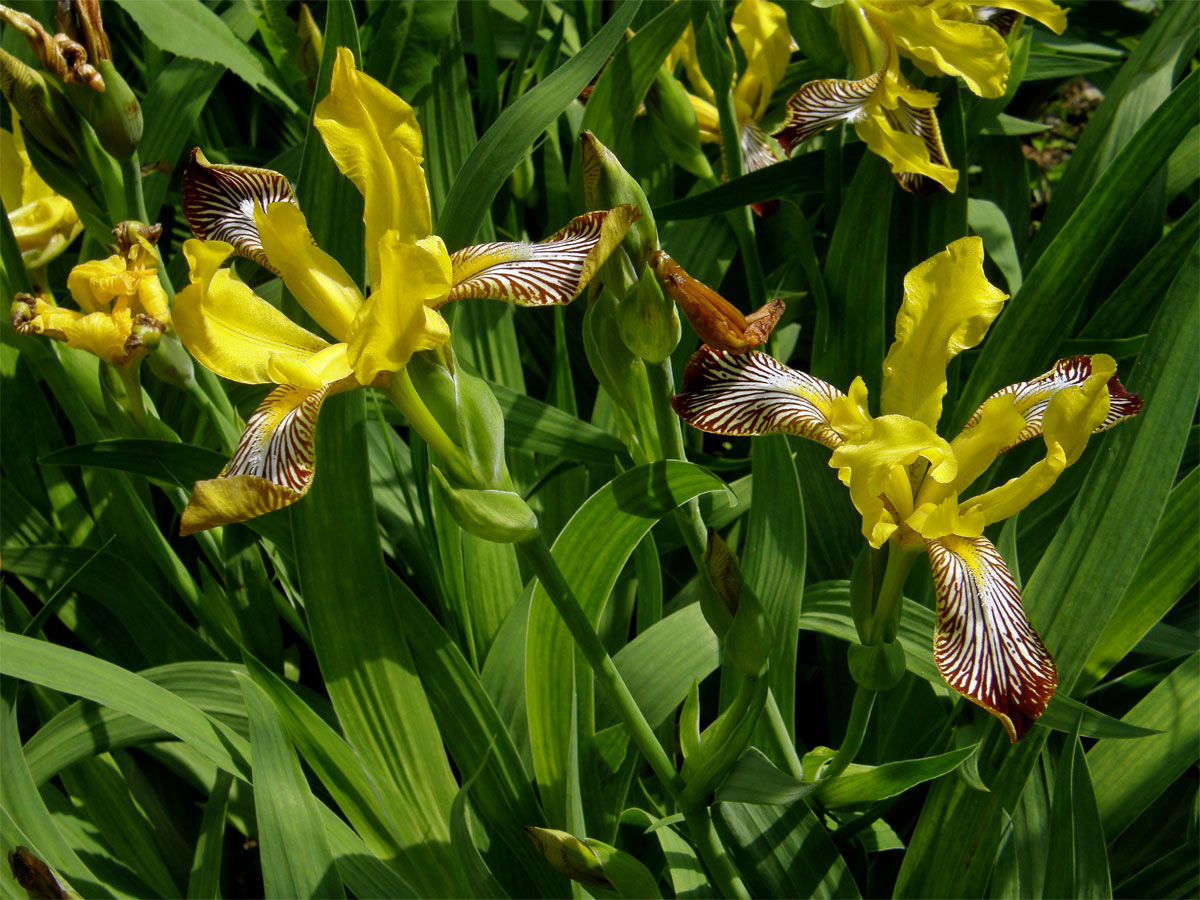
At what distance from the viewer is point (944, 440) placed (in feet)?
2.31

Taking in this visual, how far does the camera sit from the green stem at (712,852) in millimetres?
744

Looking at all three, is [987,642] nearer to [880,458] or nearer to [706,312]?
[880,458]

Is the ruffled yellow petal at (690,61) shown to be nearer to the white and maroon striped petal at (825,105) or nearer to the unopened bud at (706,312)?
the white and maroon striped petal at (825,105)

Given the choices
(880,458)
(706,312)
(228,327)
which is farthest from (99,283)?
(880,458)

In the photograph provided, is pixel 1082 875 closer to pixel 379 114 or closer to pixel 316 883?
pixel 316 883

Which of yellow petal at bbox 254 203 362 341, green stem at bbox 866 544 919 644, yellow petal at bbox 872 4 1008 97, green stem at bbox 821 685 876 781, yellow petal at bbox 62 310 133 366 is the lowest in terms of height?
green stem at bbox 821 685 876 781

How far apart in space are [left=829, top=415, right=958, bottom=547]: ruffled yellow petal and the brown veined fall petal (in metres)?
Answer: 0.19

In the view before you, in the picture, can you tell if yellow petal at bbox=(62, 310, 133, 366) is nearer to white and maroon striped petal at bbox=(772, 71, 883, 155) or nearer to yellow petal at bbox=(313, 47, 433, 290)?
yellow petal at bbox=(313, 47, 433, 290)

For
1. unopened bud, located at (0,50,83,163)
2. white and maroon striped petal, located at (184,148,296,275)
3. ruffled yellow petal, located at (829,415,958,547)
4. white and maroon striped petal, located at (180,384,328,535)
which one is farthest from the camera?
unopened bud, located at (0,50,83,163)

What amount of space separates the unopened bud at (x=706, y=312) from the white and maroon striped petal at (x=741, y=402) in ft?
0.07

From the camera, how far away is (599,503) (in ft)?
2.56

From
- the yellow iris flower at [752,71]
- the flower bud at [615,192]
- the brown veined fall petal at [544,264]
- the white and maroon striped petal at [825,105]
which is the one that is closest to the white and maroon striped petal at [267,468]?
the brown veined fall petal at [544,264]

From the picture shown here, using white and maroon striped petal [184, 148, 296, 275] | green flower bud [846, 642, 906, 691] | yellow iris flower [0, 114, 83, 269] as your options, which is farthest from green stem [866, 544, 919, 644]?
yellow iris flower [0, 114, 83, 269]

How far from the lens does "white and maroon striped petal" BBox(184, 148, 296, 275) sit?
733 millimetres
